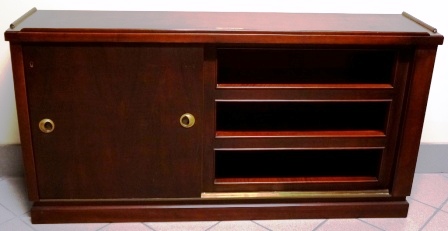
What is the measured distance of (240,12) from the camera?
58.9 inches

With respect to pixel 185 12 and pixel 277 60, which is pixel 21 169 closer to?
pixel 185 12

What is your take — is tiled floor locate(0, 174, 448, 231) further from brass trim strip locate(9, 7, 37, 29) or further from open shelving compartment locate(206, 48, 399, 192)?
brass trim strip locate(9, 7, 37, 29)

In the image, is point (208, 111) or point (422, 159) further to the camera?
point (422, 159)

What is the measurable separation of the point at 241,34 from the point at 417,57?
0.47m

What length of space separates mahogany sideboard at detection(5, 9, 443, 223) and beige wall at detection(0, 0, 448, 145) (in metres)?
0.08

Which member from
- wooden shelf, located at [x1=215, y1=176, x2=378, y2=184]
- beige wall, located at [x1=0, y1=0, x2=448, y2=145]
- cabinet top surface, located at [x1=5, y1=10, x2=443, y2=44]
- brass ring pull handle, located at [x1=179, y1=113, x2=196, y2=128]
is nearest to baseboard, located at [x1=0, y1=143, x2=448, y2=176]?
beige wall, located at [x1=0, y1=0, x2=448, y2=145]

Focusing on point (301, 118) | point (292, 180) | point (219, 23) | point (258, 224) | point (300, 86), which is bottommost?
point (258, 224)

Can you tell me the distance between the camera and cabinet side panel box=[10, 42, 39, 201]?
1193mm

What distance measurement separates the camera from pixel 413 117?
1.33 meters

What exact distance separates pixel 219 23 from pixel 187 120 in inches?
10.7

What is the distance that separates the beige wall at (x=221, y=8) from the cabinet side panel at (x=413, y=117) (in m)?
0.34

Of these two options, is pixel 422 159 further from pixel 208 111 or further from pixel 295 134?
pixel 208 111

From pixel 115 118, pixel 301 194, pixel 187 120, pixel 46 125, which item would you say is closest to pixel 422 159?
pixel 301 194

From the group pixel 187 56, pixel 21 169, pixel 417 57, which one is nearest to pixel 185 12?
pixel 187 56
